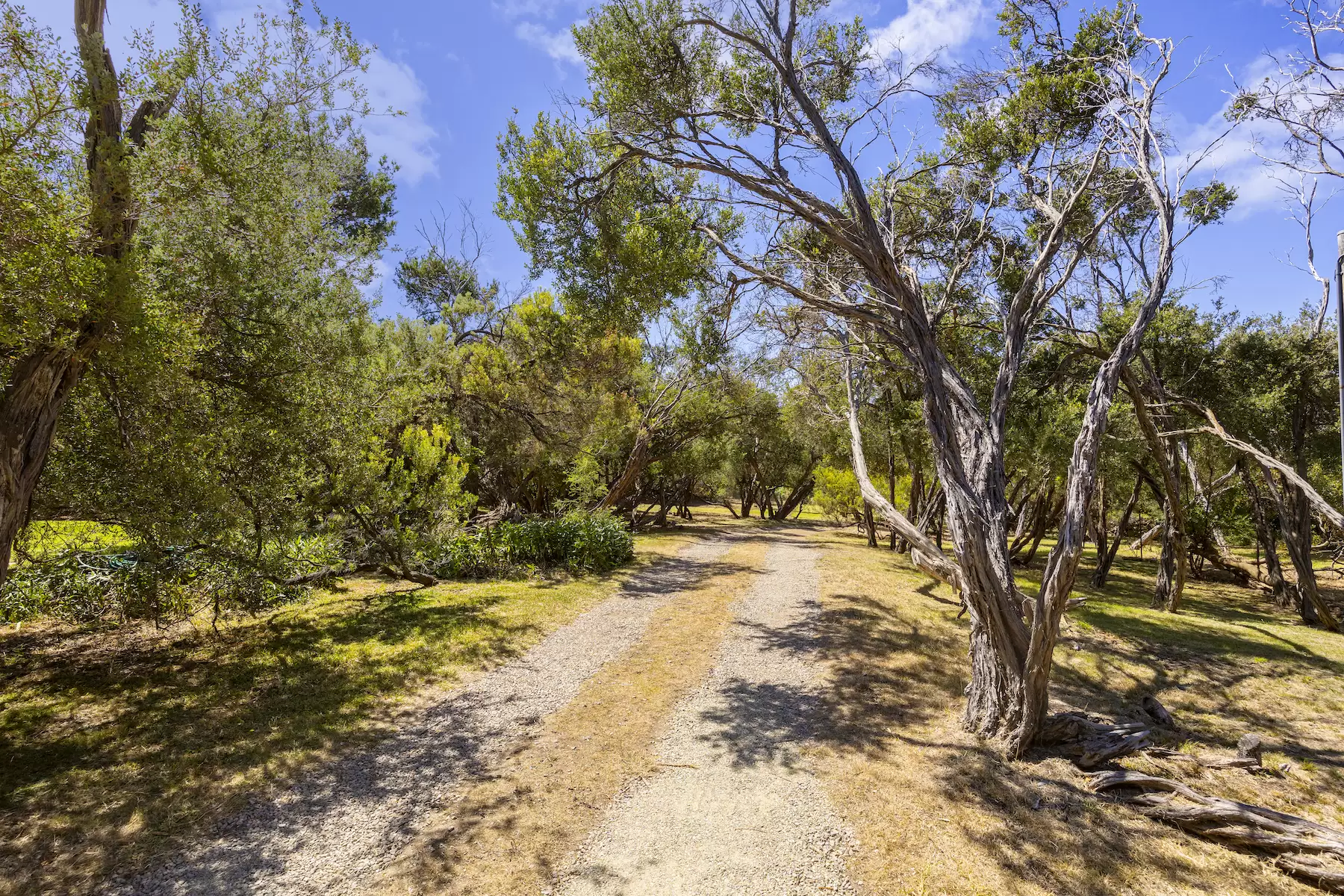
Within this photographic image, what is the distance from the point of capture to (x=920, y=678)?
7527mm

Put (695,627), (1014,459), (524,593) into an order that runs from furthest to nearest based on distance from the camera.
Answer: (1014,459)
(524,593)
(695,627)

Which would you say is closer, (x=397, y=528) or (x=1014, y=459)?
(x=397, y=528)

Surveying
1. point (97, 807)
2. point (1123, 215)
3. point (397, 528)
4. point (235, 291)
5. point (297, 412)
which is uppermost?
point (1123, 215)

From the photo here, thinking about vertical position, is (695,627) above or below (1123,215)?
below

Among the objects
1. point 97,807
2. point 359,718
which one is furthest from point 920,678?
point 97,807

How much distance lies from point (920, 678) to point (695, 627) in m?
3.54

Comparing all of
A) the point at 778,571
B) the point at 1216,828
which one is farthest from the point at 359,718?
the point at 778,571

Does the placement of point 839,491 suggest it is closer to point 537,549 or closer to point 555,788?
point 537,549

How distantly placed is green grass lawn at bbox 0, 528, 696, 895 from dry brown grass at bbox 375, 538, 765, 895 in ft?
5.54

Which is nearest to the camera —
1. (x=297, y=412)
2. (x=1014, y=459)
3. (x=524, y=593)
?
(x=297, y=412)

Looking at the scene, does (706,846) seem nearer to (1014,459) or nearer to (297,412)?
(297,412)

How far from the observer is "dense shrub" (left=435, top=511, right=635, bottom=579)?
1302 cm

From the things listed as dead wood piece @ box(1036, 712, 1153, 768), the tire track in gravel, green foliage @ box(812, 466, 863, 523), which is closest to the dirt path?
the tire track in gravel

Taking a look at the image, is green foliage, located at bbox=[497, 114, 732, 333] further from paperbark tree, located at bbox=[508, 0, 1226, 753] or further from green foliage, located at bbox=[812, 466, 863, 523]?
green foliage, located at bbox=[812, 466, 863, 523]
